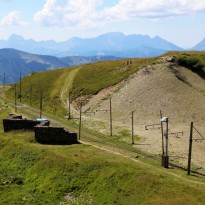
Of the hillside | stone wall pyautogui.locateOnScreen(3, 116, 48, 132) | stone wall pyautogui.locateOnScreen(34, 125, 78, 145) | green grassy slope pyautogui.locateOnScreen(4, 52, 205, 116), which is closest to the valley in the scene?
the hillside

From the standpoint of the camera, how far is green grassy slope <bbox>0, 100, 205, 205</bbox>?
45.1m

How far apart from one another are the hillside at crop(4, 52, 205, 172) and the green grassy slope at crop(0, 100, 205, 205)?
2160 cm

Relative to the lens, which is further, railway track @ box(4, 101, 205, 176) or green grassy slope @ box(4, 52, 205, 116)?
green grassy slope @ box(4, 52, 205, 116)

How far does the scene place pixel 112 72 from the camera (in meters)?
149

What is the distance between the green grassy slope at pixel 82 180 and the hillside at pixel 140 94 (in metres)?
21.6

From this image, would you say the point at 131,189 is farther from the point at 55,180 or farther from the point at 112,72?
the point at 112,72

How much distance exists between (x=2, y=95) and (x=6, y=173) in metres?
113

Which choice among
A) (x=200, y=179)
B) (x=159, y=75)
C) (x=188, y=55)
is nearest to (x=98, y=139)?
(x=200, y=179)

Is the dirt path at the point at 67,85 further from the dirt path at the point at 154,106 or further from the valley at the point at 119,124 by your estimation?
the dirt path at the point at 154,106

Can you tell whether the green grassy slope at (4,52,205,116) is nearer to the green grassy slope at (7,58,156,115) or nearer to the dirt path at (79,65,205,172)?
the green grassy slope at (7,58,156,115)

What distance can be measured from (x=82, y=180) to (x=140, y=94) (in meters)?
71.8

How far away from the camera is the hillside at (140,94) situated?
305 feet

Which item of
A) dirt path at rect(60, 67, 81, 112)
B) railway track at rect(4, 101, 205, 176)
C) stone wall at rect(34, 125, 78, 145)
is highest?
dirt path at rect(60, 67, 81, 112)

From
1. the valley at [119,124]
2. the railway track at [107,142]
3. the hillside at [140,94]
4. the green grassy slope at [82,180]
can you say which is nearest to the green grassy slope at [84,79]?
the hillside at [140,94]
